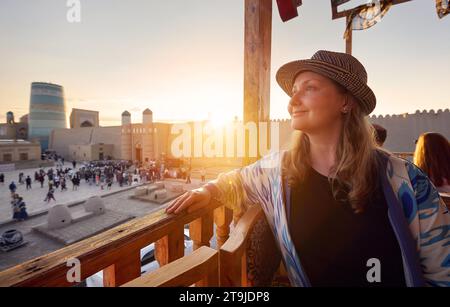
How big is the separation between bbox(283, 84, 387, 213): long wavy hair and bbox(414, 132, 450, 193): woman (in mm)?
1835

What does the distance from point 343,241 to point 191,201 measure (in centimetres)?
87

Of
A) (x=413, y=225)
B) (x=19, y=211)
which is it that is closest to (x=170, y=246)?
(x=413, y=225)

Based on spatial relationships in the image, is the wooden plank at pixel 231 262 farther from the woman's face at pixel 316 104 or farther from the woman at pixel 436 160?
the woman at pixel 436 160

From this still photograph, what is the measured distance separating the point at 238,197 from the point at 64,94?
67423mm

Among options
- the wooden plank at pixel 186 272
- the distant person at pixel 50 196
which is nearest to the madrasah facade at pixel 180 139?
the distant person at pixel 50 196

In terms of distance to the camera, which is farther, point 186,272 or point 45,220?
point 45,220

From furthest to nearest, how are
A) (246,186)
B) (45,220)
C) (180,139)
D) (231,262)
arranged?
(180,139), (45,220), (246,186), (231,262)

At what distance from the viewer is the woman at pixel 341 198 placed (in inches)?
47.1

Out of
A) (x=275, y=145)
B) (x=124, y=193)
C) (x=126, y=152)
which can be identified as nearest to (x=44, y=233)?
(x=124, y=193)

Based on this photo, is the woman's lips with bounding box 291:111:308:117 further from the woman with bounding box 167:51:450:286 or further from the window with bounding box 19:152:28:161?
the window with bounding box 19:152:28:161

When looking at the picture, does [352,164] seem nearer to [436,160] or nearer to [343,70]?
[343,70]

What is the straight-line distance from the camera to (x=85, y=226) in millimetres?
10102

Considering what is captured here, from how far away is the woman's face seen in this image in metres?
1.37

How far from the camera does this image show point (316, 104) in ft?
4.49
